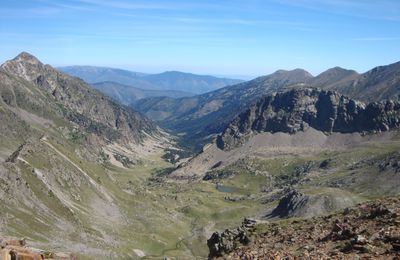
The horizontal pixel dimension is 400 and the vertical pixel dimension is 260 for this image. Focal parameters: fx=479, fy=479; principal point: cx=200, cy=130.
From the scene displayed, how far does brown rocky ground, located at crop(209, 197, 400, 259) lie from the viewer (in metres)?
37.3

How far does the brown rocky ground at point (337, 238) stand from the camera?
37.3 meters

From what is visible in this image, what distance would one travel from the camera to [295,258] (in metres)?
39.0

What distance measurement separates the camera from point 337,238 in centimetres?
4341

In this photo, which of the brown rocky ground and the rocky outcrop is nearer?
the brown rocky ground

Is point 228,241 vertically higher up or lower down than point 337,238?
lower down

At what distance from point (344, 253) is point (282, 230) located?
17.8 meters

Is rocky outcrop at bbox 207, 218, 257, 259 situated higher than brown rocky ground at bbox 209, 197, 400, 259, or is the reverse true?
brown rocky ground at bbox 209, 197, 400, 259

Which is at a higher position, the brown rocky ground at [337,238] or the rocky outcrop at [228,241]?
the brown rocky ground at [337,238]

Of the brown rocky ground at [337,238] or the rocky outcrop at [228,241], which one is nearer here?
the brown rocky ground at [337,238]

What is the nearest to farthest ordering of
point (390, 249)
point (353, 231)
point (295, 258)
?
point (390, 249) < point (295, 258) < point (353, 231)

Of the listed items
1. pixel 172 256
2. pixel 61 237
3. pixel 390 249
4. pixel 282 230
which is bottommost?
pixel 172 256

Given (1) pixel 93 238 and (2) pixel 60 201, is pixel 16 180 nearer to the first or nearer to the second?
(2) pixel 60 201

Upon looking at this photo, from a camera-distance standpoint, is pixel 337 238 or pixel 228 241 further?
pixel 228 241

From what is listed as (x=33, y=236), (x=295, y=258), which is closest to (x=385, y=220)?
(x=295, y=258)
